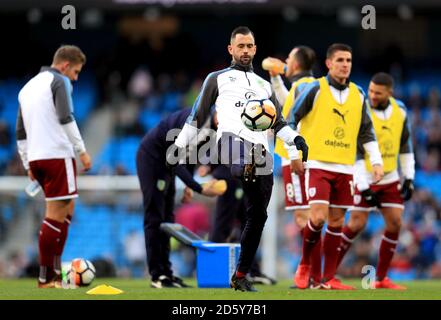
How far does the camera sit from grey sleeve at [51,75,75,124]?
10.7m

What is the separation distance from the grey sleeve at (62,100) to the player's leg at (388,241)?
12.3ft

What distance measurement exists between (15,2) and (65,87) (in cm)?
1304

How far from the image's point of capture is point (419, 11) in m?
24.0

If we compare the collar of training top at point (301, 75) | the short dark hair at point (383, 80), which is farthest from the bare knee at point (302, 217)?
the short dark hair at point (383, 80)

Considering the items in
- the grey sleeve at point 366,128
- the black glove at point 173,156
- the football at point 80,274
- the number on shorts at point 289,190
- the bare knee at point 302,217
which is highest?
the grey sleeve at point 366,128

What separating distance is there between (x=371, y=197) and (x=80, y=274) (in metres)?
3.21

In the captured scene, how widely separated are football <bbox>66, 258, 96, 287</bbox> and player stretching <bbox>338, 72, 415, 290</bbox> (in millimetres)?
2795

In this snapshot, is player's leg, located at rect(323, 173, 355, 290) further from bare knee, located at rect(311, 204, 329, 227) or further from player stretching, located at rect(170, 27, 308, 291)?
player stretching, located at rect(170, 27, 308, 291)

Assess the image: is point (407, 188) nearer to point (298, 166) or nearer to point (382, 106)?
point (382, 106)

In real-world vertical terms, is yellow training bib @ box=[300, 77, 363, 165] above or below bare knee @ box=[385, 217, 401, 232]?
above

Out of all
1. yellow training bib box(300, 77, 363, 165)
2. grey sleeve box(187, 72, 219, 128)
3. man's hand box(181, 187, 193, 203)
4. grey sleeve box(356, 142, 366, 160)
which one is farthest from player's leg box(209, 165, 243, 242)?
grey sleeve box(187, 72, 219, 128)

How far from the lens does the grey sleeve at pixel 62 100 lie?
1066 centimetres

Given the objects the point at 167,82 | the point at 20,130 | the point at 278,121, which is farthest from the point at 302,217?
the point at 167,82

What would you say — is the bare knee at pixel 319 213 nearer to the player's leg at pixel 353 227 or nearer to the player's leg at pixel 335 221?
the player's leg at pixel 335 221
